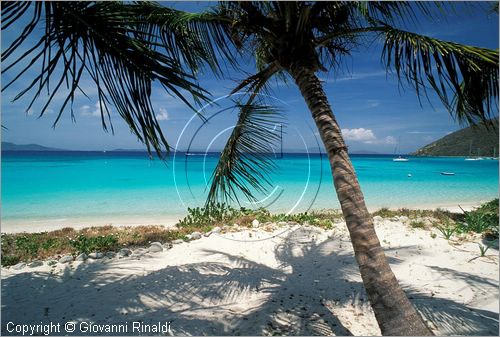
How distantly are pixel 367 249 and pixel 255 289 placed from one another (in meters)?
2.09

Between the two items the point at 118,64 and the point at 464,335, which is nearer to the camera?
the point at 118,64

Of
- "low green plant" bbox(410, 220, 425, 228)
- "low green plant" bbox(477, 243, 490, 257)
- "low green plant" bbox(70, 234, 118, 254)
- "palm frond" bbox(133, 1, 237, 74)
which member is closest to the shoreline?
"low green plant" bbox(410, 220, 425, 228)

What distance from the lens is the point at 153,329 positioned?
3332 millimetres

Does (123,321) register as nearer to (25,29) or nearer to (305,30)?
(25,29)

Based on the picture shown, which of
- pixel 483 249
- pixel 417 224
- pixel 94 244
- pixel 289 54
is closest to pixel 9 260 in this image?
pixel 94 244

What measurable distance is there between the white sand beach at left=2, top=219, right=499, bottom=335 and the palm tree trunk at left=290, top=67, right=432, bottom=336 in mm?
788

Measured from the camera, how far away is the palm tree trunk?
8.92 feet

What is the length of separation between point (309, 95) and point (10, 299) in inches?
173

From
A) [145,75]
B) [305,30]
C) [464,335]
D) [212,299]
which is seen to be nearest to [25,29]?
[145,75]

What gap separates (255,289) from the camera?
172 inches

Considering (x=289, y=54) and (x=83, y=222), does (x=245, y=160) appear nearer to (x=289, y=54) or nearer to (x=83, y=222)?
(x=289, y=54)

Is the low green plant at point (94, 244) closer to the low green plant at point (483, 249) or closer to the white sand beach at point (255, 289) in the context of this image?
the white sand beach at point (255, 289)

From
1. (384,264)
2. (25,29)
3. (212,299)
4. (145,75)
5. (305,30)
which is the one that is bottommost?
(212,299)

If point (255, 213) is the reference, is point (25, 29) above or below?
above
